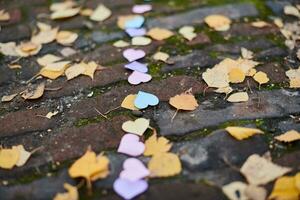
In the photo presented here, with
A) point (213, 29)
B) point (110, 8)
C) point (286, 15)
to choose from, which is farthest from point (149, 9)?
point (286, 15)

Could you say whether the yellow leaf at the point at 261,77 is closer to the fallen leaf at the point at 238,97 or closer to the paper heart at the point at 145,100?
the fallen leaf at the point at 238,97

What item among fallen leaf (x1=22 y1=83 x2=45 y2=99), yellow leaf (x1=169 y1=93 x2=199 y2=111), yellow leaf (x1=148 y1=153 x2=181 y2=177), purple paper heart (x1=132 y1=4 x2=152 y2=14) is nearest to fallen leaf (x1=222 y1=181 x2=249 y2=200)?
yellow leaf (x1=148 y1=153 x2=181 y2=177)

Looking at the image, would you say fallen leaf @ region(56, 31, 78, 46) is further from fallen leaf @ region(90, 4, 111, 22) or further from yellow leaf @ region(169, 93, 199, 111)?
yellow leaf @ region(169, 93, 199, 111)

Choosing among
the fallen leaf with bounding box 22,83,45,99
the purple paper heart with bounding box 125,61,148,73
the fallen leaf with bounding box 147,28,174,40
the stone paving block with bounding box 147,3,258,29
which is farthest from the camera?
the stone paving block with bounding box 147,3,258,29

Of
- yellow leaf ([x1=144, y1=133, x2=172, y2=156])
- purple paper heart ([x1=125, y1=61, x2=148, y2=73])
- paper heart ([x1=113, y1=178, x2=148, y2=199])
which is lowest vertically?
paper heart ([x1=113, y1=178, x2=148, y2=199])

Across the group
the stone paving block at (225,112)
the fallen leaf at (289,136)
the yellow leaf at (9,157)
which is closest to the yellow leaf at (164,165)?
the stone paving block at (225,112)

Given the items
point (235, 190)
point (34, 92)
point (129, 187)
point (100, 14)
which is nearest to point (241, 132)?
point (235, 190)
